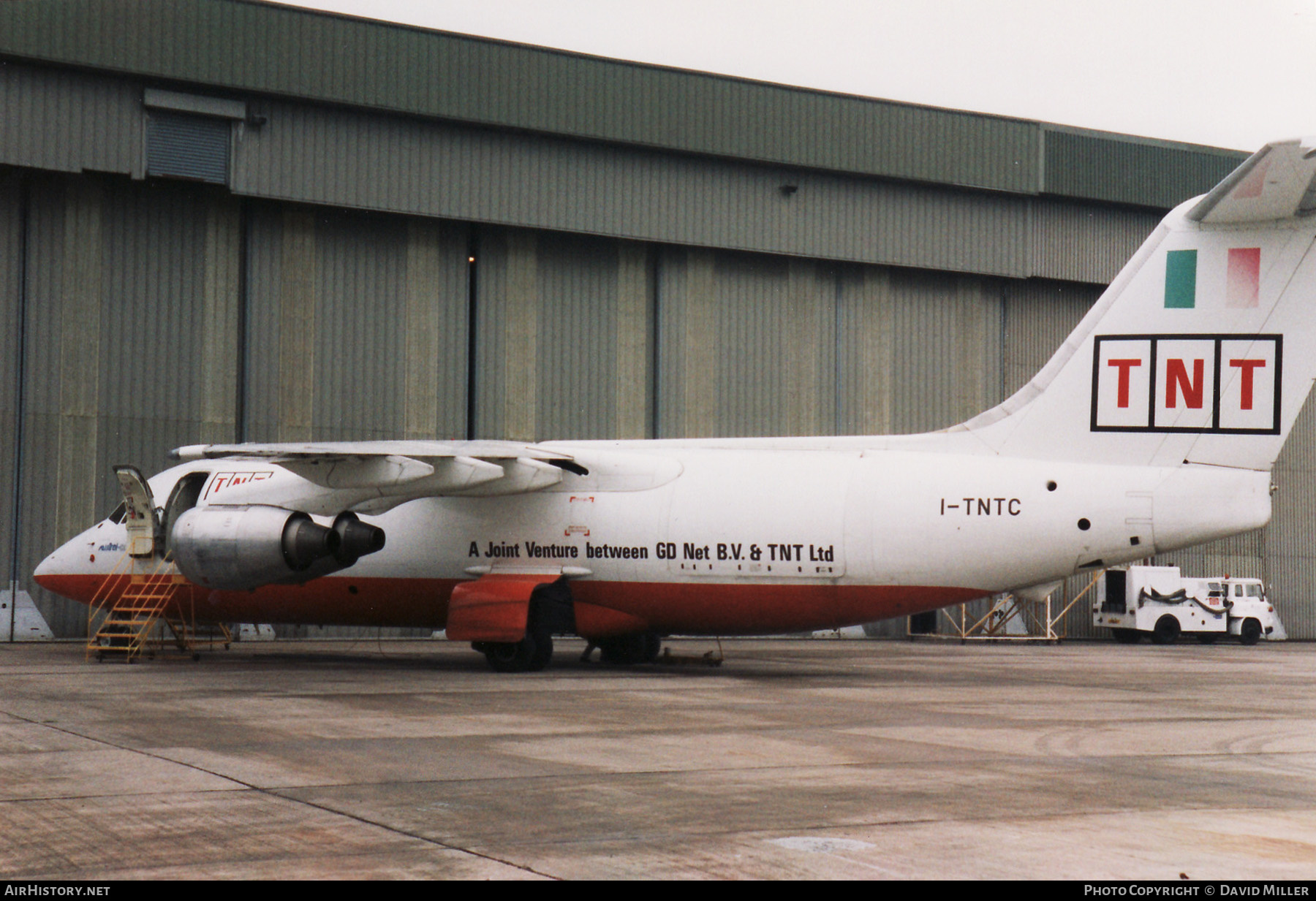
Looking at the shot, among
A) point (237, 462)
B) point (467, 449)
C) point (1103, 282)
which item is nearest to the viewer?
point (467, 449)

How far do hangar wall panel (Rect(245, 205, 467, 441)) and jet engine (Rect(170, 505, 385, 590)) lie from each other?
1120cm

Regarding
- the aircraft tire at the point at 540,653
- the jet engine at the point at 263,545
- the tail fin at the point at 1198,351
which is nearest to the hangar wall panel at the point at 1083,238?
the tail fin at the point at 1198,351

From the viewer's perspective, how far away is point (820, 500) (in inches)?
Result: 746

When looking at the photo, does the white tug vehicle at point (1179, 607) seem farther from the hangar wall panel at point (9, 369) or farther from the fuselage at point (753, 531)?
the hangar wall panel at point (9, 369)

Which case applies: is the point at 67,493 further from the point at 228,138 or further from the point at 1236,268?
the point at 1236,268

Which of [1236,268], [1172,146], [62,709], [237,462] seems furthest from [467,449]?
[1172,146]

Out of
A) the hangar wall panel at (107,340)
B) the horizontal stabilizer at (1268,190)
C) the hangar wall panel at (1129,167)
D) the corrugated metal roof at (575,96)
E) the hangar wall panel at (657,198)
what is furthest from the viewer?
the hangar wall panel at (1129,167)

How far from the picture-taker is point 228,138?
1165 inches

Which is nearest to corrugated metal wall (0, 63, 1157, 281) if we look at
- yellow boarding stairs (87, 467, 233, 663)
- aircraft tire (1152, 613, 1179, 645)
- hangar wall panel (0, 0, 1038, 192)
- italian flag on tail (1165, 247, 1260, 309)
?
hangar wall panel (0, 0, 1038, 192)

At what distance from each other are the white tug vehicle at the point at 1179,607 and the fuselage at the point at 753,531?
22.2 meters

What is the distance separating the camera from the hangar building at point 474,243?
28.8m

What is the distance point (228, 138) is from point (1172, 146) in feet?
84.8

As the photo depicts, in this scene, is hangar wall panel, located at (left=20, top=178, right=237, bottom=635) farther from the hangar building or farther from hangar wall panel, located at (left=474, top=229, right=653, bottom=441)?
hangar wall panel, located at (left=474, top=229, right=653, bottom=441)

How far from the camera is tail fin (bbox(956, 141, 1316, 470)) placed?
1703cm
